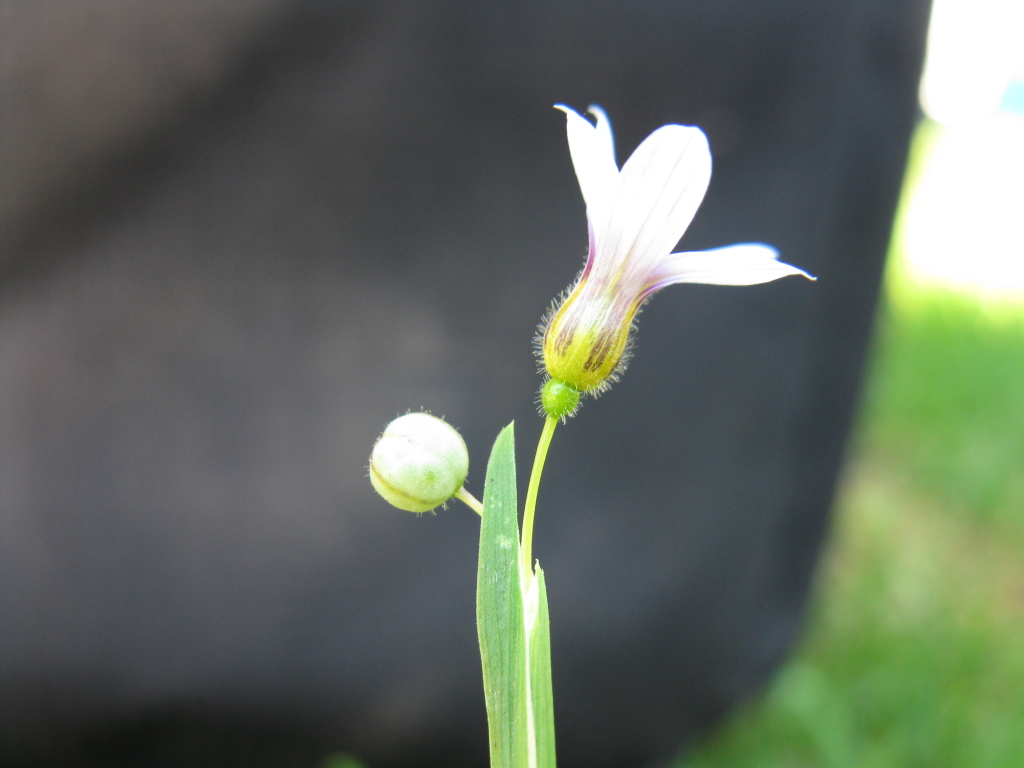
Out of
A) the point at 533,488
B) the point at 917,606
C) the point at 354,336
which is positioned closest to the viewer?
the point at 533,488

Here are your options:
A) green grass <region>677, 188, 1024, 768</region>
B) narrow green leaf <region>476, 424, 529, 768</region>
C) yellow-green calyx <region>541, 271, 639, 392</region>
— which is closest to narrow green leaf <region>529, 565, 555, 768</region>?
narrow green leaf <region>476, 424, 529, 768</region>

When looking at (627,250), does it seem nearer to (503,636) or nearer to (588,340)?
(588,340)

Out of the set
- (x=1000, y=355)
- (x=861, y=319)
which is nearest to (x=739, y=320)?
(x=861, y=319)

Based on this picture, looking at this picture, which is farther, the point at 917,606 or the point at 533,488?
the point at 917,606

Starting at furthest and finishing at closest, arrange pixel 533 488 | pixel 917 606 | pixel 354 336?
1. pixel 917 606
2. pixel 354 336
3. pixel 533 488

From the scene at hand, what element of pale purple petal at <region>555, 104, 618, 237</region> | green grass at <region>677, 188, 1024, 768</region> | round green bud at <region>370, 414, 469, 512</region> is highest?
green grass at <region>677, 188, 1024, 768</region>

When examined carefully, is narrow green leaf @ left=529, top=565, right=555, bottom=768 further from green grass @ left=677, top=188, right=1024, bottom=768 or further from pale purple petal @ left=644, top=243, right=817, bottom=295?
green grass @ left=677, top=188, right=1024, bottom=768

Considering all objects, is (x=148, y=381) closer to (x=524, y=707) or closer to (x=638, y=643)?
(x=638, y=643)

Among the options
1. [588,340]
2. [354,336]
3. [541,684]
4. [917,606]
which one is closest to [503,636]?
[541,684]
